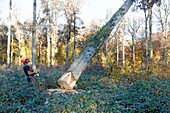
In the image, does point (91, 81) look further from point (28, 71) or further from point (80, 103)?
point (80, 103)

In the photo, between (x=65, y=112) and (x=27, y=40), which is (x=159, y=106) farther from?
(x=27, y=40)

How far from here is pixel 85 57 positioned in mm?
11141

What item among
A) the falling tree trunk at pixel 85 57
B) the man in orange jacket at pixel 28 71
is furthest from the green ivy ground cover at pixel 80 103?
the falling tree trunk at pixel 85 57

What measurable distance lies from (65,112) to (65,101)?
87 centimetres

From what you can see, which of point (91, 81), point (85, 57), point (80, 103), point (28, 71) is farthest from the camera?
point (91, 81)

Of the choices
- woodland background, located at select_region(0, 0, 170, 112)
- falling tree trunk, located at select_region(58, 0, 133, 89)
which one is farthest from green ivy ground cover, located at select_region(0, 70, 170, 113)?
falling tree trunk, located at select_region(58, 0, 133, 89)

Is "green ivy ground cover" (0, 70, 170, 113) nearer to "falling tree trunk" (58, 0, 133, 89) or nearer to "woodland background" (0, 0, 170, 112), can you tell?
"woodland background" (0, 0, 170, 112)

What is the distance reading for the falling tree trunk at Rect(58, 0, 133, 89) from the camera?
10.4m

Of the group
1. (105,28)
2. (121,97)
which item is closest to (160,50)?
(105,28)

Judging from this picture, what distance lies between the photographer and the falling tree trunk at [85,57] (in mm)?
10383

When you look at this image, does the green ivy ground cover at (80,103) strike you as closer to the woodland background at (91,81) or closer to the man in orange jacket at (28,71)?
the woodland background at (91,81)

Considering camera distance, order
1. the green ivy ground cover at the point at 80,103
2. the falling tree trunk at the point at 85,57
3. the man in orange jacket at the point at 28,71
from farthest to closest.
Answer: the falling tree trunk at the point at 85,57, the man in orange jacket at the point at 28,71, the green ivy ground cover at the point at 80,103

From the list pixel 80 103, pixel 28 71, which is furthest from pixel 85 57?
pixel 80 103

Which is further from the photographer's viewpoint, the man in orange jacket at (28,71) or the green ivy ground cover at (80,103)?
the man in orange jacket at (28,71)
